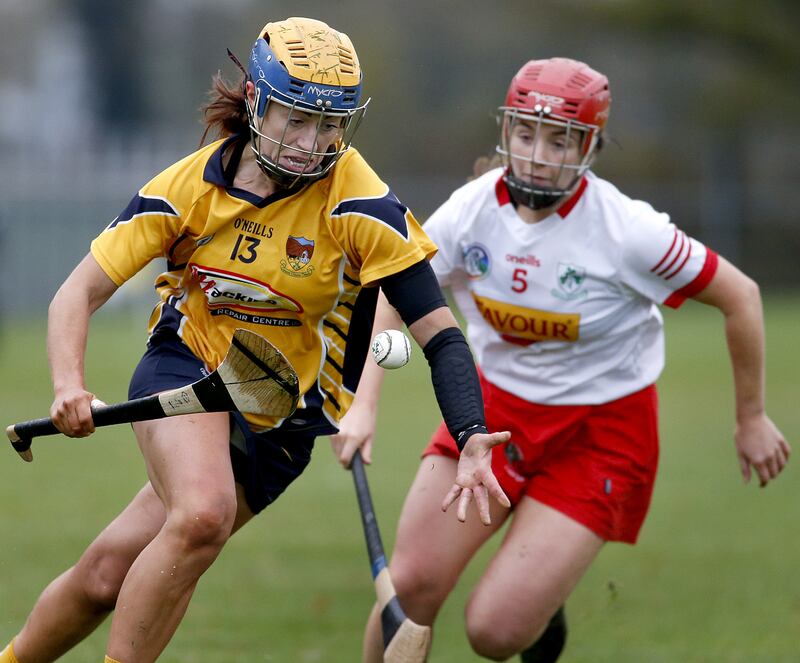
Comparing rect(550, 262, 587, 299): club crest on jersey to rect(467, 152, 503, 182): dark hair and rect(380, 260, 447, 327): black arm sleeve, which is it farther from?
rect(380, 260, 447, 327): black arm sleeve

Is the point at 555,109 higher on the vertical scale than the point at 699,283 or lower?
higher

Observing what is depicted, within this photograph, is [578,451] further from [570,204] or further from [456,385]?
[456,385]

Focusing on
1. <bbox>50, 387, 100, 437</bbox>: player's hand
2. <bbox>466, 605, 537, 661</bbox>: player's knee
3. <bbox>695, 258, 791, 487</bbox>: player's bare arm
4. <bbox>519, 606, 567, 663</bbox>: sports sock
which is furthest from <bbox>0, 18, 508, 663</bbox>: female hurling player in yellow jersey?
<bbox>519, 606, 567, 663</bbox>: sports sock

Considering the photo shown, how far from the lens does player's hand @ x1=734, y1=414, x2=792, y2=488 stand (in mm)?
4895

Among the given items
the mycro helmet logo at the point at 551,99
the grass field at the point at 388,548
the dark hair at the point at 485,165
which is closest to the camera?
the mycro helmet logo at the point at 551,99

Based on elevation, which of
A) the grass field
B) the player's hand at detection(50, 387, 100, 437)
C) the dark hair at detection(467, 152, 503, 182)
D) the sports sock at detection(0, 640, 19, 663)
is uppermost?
the player's hand at detection(50, 387, 100, 437)

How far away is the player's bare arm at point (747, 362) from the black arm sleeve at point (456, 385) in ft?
3.97

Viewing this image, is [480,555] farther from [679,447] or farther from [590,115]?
[679,447]

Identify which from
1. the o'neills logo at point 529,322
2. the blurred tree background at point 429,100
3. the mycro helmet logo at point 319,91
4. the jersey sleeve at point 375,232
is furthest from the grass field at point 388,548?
the blurred tree background at point 429,100

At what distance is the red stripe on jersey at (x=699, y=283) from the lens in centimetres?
468

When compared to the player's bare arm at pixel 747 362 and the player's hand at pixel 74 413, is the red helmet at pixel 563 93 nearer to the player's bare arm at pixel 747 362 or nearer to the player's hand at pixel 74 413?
the player's bare arm at pixel 747 362

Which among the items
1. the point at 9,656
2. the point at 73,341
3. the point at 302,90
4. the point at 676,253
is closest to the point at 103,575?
the point at 9,656

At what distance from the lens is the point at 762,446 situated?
4895 mm

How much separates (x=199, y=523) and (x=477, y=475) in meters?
0.79
